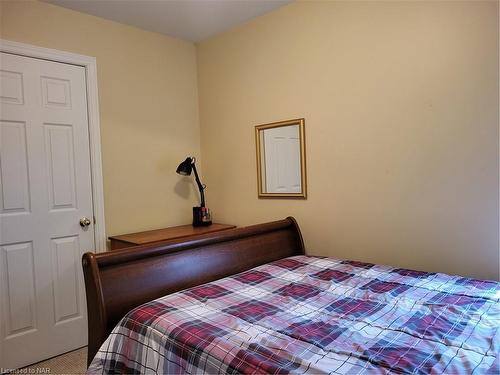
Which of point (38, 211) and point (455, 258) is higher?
point (38, 211)

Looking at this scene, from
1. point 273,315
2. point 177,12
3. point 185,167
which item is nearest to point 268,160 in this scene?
point 185,167

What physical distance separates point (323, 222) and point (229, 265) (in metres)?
0.76

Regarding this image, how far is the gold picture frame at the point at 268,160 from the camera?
2.51 metres

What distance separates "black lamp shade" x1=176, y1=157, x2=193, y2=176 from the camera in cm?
293

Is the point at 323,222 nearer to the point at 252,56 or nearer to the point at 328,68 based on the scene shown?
the point at 328,68

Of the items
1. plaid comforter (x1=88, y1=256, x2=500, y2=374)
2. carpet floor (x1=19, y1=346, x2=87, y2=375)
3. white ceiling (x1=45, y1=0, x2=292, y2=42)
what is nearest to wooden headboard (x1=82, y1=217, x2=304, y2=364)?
plaid comforter (x1=88, y1=256, x2=500, y2=374)

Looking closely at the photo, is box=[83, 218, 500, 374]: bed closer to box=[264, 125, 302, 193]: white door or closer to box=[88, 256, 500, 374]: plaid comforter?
box=[88, 256, 500, 374]: plaid comforter

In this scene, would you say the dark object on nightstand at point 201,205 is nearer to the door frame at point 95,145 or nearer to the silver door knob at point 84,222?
the door frame at point 95,145

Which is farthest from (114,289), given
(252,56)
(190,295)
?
(252,56)

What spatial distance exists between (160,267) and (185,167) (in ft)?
4.34

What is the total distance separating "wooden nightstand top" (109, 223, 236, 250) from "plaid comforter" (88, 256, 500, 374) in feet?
2.68

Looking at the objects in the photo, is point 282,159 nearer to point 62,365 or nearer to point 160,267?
point 160,267

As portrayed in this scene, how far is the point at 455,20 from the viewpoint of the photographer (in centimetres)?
184

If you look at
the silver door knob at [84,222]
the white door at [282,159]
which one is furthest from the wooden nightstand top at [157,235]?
the white door at [282,159]
